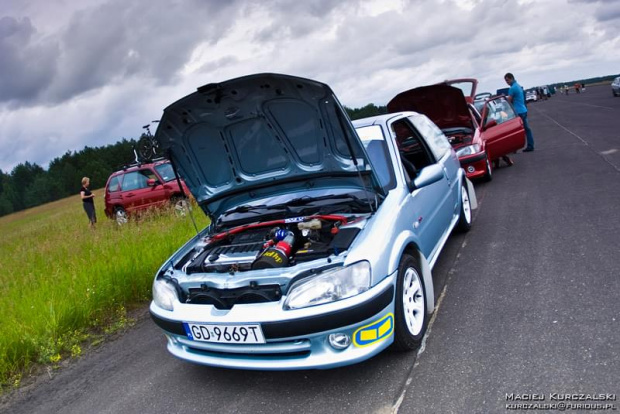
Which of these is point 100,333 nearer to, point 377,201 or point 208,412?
point 208,412

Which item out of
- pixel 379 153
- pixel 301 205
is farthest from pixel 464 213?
pixel 301 205

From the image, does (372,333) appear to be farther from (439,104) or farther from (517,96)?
(517,96)

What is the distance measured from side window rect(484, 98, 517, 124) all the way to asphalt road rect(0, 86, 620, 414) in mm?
4730

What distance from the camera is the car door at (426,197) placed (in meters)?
3.75

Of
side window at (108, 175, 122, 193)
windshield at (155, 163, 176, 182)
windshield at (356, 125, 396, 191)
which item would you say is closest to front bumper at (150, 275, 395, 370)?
windshield at (356, 125, 396, 191)

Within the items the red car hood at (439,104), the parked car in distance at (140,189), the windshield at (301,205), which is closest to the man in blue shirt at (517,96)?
the red car hood at (439,104)

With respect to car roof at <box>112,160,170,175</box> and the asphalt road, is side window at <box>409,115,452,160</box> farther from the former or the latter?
car roof at <box>112,160,170,175</box>

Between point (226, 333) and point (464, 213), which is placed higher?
point (226, 333)

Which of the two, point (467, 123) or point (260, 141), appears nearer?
point (260, 141)

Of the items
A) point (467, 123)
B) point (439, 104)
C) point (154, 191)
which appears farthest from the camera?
point (154, 191)

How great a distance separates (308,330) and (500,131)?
8.11 metres

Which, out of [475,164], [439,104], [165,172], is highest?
[165,172]

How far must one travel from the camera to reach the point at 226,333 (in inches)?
111

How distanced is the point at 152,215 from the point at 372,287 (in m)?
7.34
